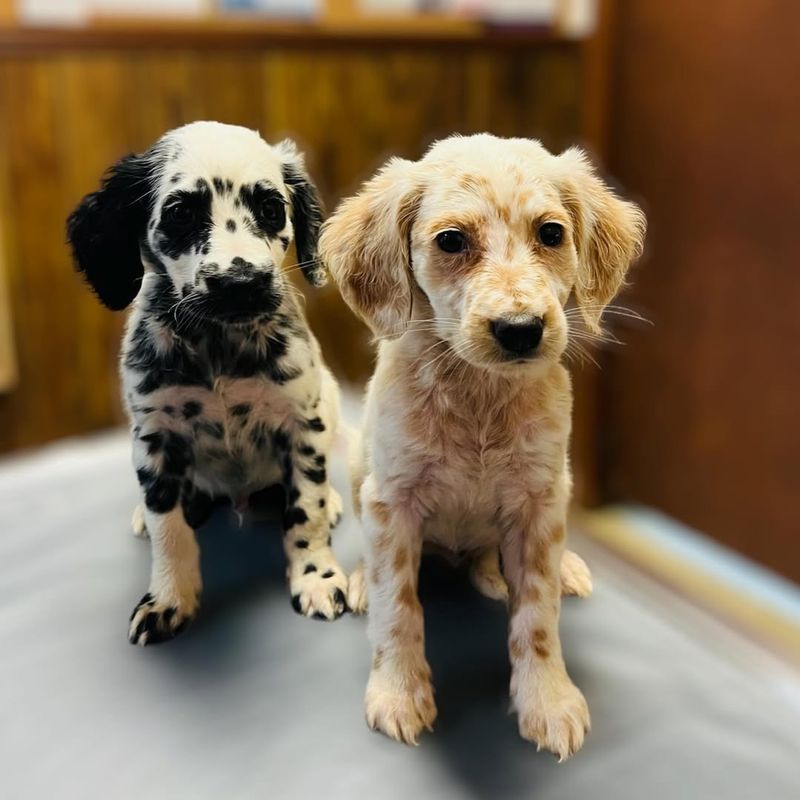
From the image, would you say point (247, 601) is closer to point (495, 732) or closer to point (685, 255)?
point (495, 732)

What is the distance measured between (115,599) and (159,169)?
1.61ft

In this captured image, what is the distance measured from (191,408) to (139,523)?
19 centimetres

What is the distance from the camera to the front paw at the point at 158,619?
0.92m

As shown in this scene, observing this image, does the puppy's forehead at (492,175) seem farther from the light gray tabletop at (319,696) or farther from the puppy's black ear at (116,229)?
the light gray tabletop at (319,696)

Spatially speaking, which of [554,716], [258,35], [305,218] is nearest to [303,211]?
[305,218]

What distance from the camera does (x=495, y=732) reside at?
85 centimetres

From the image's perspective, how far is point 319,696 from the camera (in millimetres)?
885

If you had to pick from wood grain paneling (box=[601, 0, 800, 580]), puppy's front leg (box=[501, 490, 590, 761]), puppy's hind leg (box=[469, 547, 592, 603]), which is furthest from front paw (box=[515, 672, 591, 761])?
wood grain paneling (box=[601, 0, 800, 580])

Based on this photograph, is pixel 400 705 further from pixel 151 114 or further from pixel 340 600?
pixel 151 114

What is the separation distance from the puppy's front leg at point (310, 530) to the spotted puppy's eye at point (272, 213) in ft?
0.80

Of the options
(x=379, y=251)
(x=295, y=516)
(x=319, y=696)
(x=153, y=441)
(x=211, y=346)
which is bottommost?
(x=319, y=696)

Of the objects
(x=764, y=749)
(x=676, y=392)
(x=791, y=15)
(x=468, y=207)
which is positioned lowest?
(x=676, y=392)

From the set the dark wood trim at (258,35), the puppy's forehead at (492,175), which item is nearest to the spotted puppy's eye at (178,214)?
the puppy's forehead at (492,175)

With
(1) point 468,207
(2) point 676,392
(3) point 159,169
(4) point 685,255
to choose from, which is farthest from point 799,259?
(3) point 159,169
